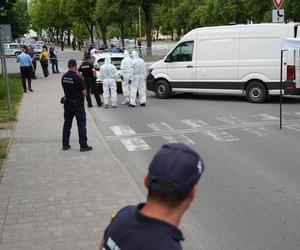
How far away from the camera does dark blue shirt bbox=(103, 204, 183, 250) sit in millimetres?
2000

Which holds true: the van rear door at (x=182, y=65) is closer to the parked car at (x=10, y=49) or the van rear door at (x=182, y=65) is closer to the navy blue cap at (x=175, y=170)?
the navy blue cap at (x=175, y=170)

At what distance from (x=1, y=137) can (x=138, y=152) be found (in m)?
3.33

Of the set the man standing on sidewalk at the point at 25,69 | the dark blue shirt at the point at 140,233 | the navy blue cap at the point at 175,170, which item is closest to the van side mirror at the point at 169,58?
the man standing on sidewalk at the point at 25,69

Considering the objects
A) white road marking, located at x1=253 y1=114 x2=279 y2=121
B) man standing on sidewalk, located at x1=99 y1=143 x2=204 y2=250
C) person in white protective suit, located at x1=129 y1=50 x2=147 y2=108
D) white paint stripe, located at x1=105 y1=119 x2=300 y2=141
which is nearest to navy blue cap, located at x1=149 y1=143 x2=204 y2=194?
man standing on sidewalk, located at x1=99 y1=143 x2=204 y2=250

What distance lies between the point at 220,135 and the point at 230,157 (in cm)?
212

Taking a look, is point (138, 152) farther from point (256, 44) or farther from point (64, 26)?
point (64, 26)

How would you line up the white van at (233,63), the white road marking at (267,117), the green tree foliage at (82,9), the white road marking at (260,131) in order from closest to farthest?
the white road marking at (260,131)
the white road marking at (267,117)
the white van at (233,63)
the green tree foliage at (82,9)

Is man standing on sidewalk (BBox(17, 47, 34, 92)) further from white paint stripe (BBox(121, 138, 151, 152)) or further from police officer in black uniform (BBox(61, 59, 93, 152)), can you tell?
police officer in black uniform (BBox(61, 59, 93, 152))

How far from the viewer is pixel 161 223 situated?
2004mm

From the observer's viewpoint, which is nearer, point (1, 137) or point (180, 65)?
point (1, 137)

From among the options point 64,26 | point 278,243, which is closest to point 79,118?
point 278,243

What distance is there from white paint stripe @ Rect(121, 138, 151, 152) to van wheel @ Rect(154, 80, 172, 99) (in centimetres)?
742

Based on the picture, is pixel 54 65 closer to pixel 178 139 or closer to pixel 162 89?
pixel 162 89

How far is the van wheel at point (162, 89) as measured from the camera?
17.9m
